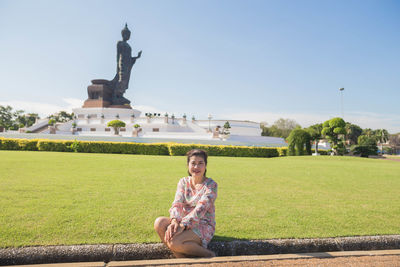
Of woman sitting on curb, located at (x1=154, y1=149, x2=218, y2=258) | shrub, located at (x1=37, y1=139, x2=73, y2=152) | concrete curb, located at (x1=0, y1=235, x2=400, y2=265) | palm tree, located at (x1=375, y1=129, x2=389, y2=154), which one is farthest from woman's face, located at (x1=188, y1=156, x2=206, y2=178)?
palm tree, located at (x1=375, y1=129, x2=389, y2=154)

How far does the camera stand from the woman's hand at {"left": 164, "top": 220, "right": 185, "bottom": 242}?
2.42 m

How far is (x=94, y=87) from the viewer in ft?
139

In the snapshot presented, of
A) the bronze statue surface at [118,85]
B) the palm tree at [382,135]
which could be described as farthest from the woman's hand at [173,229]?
the palm tree at [382,135]

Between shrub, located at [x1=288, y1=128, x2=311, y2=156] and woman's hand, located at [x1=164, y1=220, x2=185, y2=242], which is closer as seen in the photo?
woman's hand, located at [x1=164, y1=220, x2=185, y2=242]

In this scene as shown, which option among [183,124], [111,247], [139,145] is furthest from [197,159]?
[183,124]

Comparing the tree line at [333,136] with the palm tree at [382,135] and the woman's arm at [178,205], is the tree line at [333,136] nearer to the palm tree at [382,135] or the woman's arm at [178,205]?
the palm tree at [382,135]

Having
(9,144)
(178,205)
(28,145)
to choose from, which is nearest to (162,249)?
(178,205)

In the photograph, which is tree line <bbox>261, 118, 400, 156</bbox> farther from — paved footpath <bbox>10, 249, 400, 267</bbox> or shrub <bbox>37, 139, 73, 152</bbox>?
paved footpath <bbox>10, 249, 400, 267</bbox>

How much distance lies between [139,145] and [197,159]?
1427 cm

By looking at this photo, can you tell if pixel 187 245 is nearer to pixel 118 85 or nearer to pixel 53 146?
pixel 53 146

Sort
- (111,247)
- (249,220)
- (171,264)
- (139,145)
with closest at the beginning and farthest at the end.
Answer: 1. (171,264)
2. (111,247)
3. (249,220)
4. (139,145)

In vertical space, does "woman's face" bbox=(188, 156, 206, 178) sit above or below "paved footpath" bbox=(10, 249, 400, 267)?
above

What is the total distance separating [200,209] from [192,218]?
117 mm

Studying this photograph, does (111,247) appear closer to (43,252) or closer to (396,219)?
(43,252)
